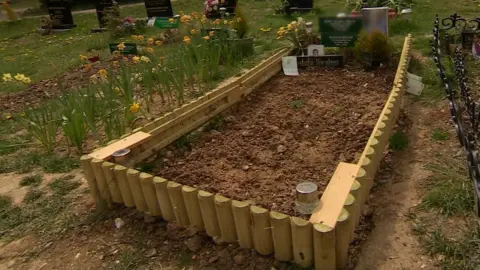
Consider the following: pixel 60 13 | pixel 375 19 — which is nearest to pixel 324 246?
pixel 375 19

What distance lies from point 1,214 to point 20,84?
403 cm

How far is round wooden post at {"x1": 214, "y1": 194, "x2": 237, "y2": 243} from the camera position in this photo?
7.58 feet

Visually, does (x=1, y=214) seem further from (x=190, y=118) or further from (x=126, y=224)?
(x=190, y=118)

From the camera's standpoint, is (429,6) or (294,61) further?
(429,6)

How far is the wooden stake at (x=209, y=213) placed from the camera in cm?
237

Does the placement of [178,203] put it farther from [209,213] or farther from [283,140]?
[283,140]

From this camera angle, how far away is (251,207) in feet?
7.29

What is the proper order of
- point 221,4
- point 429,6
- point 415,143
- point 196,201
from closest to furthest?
point 196,201
point 415,143
point 429,6
point 221,4

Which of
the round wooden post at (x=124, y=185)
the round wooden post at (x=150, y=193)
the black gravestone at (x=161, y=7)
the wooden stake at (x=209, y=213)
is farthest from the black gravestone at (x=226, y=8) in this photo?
the wooden stake at (x=209, y=213)

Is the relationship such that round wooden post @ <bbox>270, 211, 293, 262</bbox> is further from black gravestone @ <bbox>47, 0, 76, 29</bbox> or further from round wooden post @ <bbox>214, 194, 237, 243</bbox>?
black gravestone @ <bbox>47, 0, 76, 29</bbox>

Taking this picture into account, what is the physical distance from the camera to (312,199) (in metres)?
2.31

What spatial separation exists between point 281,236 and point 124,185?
1.15m

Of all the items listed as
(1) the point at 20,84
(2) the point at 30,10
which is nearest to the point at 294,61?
(1) the point at 20,84

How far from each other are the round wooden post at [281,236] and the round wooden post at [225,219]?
0.88ft
